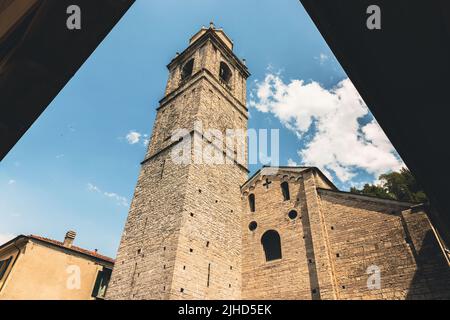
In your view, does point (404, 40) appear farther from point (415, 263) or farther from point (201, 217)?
point (201, 217)

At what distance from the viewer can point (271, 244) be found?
12203 millimetres

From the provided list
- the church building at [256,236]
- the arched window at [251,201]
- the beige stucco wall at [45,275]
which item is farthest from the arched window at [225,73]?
the beige stucco wall at [45,275]

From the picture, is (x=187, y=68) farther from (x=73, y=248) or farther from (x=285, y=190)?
(x=73, y=248)

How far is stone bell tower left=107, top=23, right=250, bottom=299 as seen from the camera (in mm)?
9891

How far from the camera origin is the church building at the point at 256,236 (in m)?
8.95

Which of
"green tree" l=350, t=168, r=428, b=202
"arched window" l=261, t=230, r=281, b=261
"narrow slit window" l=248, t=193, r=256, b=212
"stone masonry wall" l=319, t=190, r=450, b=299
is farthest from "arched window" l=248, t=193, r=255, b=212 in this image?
"green tree" l=350, t=168, r=428, b=202

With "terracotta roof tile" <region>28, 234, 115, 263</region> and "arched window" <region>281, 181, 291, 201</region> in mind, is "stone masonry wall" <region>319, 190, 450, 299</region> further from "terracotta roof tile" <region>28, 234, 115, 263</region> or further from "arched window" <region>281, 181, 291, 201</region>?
"terracotta roof tile" <region>28, 234, 115, 263</region>

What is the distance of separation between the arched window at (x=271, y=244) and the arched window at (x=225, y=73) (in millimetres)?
11344

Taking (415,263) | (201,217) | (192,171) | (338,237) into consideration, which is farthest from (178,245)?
(415,263)

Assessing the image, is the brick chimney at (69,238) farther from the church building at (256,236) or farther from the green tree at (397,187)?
the green tree at (397,187)

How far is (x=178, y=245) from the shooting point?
9.82 meters

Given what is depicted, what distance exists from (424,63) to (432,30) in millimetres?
208

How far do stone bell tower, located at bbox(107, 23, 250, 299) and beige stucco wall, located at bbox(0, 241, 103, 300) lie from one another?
420 cm
